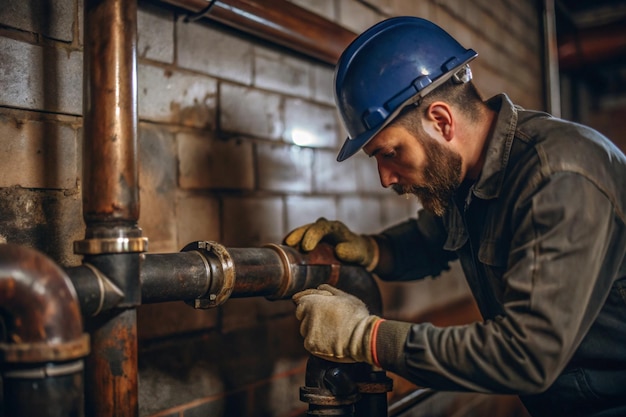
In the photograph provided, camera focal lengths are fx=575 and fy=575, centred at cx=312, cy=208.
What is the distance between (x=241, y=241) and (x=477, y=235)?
27.5 inches

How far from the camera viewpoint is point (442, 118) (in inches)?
53.7

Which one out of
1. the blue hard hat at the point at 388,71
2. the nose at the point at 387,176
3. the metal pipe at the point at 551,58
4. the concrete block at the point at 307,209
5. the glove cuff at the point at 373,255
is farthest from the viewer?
the metal pipe at the point at 551,58

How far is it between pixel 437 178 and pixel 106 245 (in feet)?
2.55

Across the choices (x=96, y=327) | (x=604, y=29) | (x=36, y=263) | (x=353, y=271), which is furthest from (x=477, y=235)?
(x=604, y=29)

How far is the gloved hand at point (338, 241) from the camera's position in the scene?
5.08ft

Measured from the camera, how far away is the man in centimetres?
111

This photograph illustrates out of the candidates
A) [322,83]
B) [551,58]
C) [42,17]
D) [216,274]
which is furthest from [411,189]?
[551,58]

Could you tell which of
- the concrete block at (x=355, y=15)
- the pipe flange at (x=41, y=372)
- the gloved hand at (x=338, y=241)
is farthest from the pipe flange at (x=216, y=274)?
the concrete block at (x=355, y=15)

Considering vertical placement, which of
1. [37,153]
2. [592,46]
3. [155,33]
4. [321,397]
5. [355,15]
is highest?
[592,46]

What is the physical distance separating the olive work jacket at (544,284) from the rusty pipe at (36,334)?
611mm

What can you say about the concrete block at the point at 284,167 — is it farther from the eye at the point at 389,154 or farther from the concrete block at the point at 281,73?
the eye at the point at 389,154

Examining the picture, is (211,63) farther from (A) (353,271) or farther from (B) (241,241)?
(A) (353,271)

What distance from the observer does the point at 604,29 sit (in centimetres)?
368

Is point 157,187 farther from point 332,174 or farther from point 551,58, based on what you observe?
point 551,58
